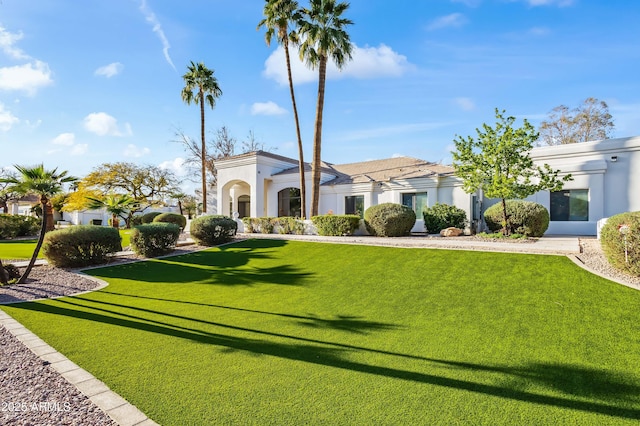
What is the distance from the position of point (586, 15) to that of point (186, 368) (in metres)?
15.8

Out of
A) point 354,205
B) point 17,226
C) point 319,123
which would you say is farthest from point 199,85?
point 17,226

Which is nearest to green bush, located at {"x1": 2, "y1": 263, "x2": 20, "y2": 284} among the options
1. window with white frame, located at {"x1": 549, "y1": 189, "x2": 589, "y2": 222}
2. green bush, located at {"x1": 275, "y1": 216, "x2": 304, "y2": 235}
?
green bush, located at {"x1": 275, "y1": 216, "x2": 304, "y2": 235}

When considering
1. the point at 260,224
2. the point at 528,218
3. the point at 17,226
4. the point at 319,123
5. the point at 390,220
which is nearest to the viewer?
the point at 528,218

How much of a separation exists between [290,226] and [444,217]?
28.5 ft

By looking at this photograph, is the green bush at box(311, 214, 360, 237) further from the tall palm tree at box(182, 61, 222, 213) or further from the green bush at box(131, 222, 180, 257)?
the tall palm tree at box(182, 61, 222, 213)

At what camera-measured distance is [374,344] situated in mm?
4996

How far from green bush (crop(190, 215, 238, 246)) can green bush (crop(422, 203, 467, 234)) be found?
10871mm

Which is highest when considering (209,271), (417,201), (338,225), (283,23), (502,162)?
(283,23)

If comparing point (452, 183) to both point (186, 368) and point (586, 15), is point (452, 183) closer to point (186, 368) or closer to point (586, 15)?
point (586, 15)

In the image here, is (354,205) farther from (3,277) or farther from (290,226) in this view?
(3,277)

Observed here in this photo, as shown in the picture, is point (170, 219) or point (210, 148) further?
point (210, 148)

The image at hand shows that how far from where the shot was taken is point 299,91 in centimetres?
2294

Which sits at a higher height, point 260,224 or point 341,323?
point 260,224

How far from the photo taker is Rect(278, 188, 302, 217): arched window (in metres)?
26.6
